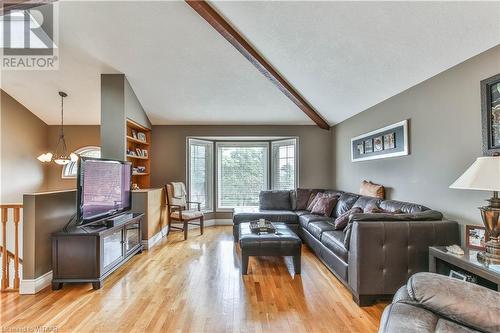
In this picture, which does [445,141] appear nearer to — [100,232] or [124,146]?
A: [100,232]

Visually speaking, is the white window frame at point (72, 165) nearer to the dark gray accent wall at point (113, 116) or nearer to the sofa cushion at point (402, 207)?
the dark gray accent wall at point (113, 116)

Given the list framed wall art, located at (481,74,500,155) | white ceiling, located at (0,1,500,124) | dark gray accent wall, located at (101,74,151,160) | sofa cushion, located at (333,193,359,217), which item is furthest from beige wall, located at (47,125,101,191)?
framed wall art, located at (481,74,500,155)

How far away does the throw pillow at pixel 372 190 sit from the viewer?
388 centimetres

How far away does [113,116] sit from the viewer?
168 inches

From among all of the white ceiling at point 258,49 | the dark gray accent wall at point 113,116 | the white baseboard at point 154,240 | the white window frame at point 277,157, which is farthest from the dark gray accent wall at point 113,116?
the white window frame at point 277,157

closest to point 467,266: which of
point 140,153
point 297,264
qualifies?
point 297,264

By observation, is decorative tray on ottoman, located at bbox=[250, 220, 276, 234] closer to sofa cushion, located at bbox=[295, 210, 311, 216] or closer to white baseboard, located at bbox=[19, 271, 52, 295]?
sofa cushion, located at bbox=[295, 210, 311, 216]

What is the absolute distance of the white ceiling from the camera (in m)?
2.38

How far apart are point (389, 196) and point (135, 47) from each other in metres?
4.25

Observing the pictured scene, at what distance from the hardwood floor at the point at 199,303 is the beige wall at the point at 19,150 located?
3.39 meters

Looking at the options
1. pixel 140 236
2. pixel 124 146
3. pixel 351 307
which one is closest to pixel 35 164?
A: pixel 124 146

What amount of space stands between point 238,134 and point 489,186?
4774 millimetres

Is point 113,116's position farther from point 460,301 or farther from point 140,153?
point 460,301

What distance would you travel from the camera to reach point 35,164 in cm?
573
